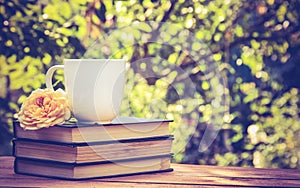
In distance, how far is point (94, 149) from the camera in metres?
1.19

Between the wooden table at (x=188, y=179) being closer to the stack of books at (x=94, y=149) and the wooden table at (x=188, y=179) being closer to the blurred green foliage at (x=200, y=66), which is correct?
the stack of books at (x=94, y=149)

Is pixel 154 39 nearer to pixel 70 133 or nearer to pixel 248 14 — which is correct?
pixel 248 14

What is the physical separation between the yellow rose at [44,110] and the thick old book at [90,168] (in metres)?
0.07

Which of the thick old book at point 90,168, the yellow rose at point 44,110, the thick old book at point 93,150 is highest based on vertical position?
the yellow rose at point 44,110

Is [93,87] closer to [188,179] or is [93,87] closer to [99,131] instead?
[99,131]

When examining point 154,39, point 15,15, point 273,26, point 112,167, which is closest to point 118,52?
point 154,39

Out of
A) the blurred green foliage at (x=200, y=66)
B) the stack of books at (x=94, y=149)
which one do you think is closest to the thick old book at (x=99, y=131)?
the stack of books at (x=94, y=149)

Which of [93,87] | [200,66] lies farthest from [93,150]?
[200,66]

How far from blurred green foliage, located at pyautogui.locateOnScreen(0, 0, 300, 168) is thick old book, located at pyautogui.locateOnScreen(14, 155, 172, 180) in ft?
3.84

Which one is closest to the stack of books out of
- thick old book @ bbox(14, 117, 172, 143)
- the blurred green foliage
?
thick old book @ bbox(14, 117, 172, 143)

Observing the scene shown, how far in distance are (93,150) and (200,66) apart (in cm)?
135

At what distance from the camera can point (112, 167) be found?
4.02 feet

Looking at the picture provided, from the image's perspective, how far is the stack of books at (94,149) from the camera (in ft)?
3.90

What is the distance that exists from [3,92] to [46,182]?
1422 mm
